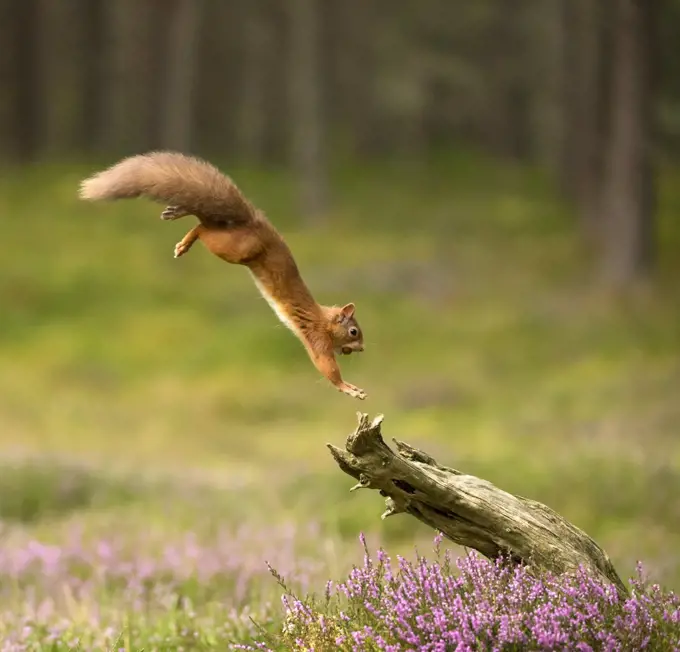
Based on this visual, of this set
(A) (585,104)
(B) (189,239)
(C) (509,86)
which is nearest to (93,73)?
(C) (509,86)

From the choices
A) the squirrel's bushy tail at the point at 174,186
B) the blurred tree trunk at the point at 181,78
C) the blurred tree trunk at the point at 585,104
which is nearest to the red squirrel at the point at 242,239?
the squirrel's bushy tail at the point at 174,186

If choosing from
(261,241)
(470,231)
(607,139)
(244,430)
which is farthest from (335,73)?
(261,241)

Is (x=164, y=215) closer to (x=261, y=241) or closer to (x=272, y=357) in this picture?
(x=261, y=241)

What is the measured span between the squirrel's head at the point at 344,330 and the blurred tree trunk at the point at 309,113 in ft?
72.4

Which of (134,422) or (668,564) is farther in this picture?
(134,422)

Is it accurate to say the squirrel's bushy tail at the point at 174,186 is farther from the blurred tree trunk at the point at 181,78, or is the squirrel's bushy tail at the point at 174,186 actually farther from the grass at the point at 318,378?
the blurred tree trunk at the point at 181,78

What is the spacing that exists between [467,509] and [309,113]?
21.9m

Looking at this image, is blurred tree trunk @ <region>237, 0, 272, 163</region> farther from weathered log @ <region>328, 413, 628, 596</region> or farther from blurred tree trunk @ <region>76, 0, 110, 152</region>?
weathered log @ <region>328, 413, 628, 596</region>

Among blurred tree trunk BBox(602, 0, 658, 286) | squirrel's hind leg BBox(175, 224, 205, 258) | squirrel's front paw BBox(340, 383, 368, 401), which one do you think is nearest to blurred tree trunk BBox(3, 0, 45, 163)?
blurred tree trunk BBox(602, 0, 658, 286)

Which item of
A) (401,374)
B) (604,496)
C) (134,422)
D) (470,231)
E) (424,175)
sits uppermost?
(424,175)

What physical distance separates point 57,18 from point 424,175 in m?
14.1

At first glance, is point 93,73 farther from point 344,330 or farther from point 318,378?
point 344,330

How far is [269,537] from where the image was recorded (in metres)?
7.87

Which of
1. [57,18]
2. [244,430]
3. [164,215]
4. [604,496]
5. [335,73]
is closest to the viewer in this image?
[164,215]
